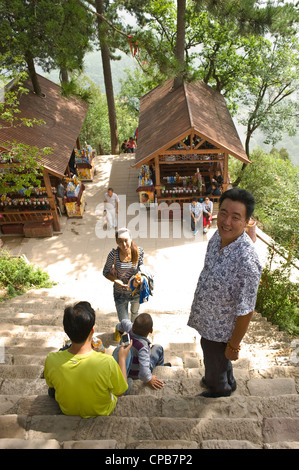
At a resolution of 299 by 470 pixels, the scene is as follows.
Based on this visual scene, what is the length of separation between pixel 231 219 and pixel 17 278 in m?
6.30

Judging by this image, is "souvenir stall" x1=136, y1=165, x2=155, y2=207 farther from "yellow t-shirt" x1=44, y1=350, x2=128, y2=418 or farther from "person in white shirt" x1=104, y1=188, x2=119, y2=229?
"yellow t-shirt" x1=44, y1=350, x2=128, y2=418

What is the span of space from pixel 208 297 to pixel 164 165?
1052 cm

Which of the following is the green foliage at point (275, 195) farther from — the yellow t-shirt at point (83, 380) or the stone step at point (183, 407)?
the yellow t-shirt at point (83, 380)

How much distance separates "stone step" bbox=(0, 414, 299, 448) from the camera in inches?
97.6

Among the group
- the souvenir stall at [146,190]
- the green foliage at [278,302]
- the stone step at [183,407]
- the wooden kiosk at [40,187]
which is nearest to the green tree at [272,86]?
the souvenir stall at [146,190]

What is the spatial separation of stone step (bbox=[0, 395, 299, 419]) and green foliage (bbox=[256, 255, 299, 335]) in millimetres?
3112

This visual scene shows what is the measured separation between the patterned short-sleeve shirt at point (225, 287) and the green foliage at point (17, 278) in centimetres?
531

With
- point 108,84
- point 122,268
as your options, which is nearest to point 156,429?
point 122,268

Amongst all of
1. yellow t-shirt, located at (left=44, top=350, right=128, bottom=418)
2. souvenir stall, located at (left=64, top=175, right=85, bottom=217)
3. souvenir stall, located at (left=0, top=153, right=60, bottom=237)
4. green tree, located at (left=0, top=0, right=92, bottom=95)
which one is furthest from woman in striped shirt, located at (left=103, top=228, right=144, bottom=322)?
green tree, located at (left=0, top=0, right=92, bottom=95)

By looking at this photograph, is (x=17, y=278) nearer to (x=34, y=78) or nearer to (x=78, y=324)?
(x=78, y=324)

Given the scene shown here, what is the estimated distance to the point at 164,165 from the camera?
13016 mm
